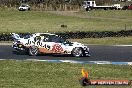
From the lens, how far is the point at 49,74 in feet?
55.7

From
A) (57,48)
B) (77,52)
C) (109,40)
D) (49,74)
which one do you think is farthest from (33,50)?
(109,40)

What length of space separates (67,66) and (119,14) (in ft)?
184

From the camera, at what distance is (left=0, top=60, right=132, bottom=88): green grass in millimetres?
14844

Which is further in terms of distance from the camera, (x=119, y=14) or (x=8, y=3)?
(x=8, y=3)

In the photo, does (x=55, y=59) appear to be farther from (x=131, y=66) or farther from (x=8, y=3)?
(x=8, y=3)

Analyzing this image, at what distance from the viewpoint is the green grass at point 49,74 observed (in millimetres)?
14844

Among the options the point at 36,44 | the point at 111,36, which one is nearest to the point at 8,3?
the point at 111,36

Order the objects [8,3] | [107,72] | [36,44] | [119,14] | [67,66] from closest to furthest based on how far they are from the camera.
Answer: [107,72], [67,66], [36,44], [119,14], [8,3]

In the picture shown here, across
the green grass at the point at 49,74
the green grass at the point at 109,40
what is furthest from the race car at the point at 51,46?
the green grass at the point at 109,40

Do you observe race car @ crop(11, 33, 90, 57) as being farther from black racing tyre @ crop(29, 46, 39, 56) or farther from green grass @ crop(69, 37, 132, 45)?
green grass @ crop(69, 37, 132, 45)

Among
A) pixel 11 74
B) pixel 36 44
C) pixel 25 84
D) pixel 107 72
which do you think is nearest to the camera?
pixel 25 84

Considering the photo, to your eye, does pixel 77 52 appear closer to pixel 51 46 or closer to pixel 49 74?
pixel 51 46

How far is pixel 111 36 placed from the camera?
1523 inches

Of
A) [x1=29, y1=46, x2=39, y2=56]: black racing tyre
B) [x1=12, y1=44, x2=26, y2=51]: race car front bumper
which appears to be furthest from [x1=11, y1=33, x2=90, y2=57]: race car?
[x1=12, y1=44, x2=26, y2=51]: race car front bumper
